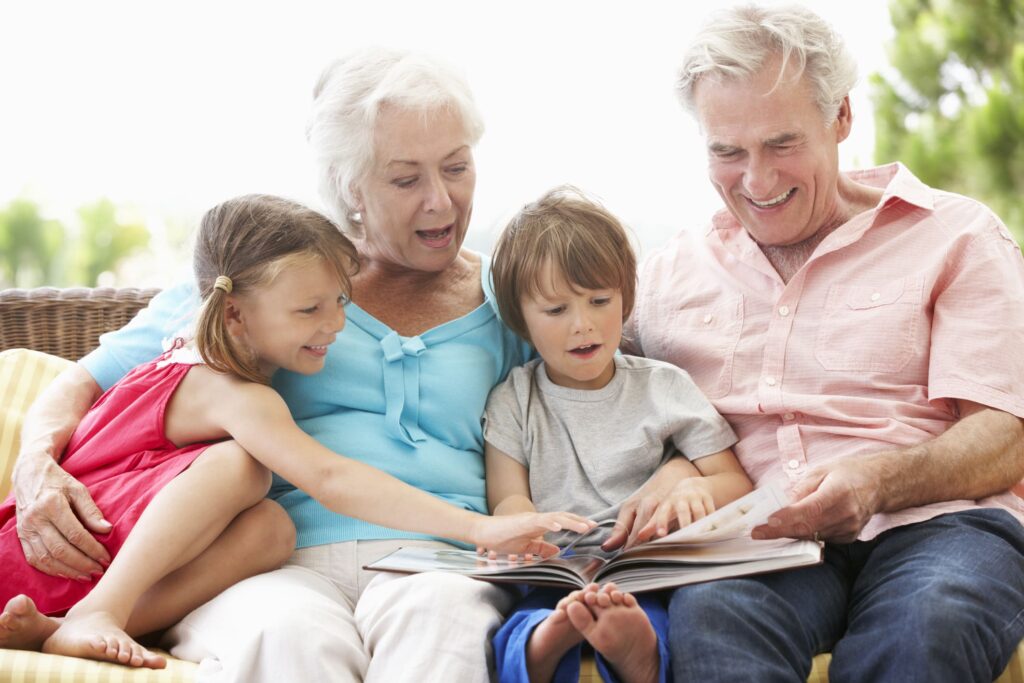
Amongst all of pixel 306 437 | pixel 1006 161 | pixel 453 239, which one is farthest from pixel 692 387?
pixel 1006 161

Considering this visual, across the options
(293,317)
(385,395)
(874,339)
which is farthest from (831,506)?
(293,317)

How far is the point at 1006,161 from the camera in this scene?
5.39 m

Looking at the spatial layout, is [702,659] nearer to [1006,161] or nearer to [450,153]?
[450,153]

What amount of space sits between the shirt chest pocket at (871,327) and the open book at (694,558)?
44 centimetres

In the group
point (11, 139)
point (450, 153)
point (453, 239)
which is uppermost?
point (450, 153)

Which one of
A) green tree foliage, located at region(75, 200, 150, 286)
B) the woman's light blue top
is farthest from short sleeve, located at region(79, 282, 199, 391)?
green tree foliage, located at region(75, 200, 150, 286)

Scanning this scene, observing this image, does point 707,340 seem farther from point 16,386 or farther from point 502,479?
point 16,386

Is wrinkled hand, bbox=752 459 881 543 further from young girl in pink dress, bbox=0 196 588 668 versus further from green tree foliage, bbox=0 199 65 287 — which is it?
green tree foliage, bbox=0 199 65 287

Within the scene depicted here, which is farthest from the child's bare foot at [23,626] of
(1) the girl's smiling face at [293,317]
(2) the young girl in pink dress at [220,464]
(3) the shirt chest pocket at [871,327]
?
(3) the shirt chest pocket at [871,327]

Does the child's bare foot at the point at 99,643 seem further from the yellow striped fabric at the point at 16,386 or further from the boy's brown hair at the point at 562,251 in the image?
the boy's brown hair at the point at 562,251

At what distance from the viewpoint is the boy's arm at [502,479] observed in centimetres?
201

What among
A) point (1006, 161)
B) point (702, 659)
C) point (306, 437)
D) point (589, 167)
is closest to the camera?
point (702, 659)

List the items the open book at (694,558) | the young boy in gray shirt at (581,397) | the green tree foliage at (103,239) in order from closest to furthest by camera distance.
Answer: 1. the open book at (694,558)
2. the young boy in gray shirt at (581,397)
3. the green tree foliage at (103,239)

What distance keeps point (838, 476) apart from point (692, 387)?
15.4 inches
